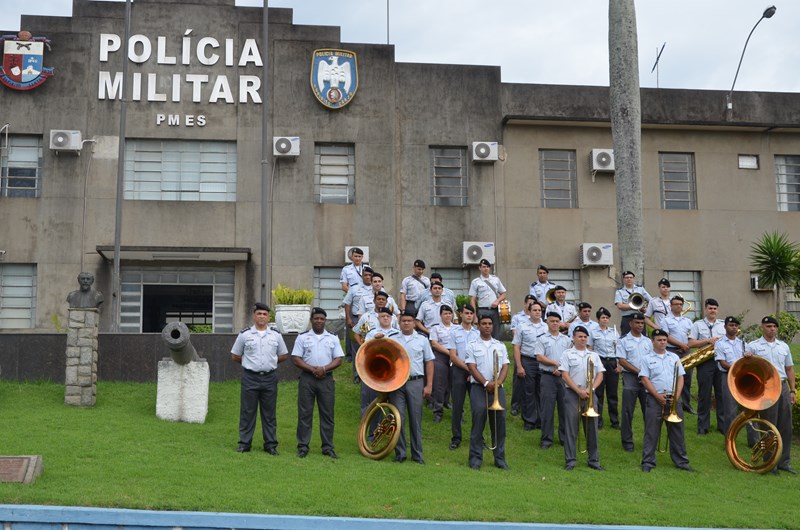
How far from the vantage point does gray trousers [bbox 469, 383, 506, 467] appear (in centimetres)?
1128

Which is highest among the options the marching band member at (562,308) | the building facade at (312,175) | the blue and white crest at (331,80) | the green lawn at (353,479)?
the blue and white crest at (331,80)

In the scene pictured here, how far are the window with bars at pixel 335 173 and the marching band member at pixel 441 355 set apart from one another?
939cm

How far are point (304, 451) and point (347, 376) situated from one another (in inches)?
179

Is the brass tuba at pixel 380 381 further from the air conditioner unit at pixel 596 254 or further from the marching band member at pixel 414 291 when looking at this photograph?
the air conditioner unit at pixel 596 254

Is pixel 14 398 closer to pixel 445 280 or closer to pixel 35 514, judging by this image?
pixel 35 514

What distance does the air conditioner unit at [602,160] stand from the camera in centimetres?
2295

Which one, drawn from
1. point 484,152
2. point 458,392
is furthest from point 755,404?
point 484,152

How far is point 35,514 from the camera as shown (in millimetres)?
8164

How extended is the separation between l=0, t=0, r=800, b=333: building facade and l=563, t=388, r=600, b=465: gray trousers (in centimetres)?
1041

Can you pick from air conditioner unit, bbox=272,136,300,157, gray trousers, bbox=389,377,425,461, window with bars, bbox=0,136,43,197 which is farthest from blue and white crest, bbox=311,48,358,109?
gray trousers, bbox=389,377,425,461

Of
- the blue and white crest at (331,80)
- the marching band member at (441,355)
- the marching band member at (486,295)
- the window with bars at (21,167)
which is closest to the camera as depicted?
the marching band member at (441,355)

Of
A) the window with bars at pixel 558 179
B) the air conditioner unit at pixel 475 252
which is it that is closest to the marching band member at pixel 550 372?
the air conditioner unit at pixel 475 252

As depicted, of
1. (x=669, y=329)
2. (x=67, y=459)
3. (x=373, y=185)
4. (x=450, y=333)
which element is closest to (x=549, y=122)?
(x=373, y=185)

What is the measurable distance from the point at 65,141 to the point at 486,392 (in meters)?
13.6
